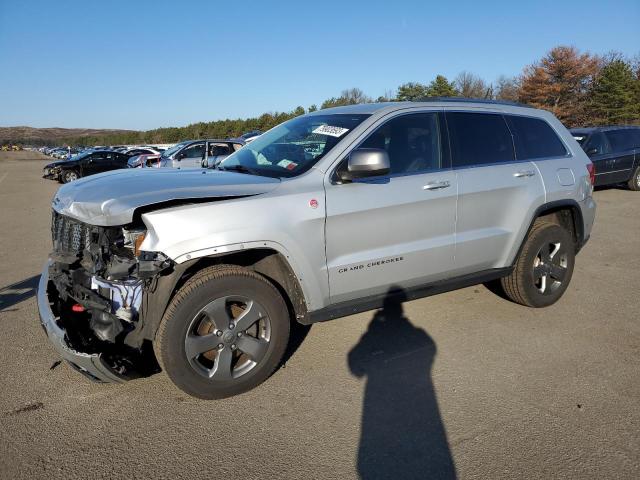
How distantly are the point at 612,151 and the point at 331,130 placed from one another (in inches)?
469

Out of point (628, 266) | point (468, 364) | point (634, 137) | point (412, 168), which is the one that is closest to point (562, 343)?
point (468, 364)

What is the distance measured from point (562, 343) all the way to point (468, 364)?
3.12 ft

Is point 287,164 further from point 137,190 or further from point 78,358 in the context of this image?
point 78,358

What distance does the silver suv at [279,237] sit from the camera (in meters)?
2.84

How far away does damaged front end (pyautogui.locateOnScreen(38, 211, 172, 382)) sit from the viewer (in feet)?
9.12

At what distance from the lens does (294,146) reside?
12.4 feet

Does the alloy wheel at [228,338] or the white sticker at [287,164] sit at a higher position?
the white sticker at [287,164]

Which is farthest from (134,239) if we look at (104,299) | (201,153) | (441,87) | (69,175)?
(441,87)

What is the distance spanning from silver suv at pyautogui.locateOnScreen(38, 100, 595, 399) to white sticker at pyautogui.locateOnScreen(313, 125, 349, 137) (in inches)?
0.4

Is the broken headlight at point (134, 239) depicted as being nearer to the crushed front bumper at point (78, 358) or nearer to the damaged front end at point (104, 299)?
the damaged front end at point (104, 299)

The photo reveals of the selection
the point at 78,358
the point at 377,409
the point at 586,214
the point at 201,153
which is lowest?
the point at 377,409

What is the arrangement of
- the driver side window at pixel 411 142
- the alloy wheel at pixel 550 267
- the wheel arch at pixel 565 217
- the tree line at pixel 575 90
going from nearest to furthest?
the driver side window at pixel 411 142
the wheel arch at pixel 565 217
the alloy wheel at pixel 550 267
the tree line at pixel 575 90

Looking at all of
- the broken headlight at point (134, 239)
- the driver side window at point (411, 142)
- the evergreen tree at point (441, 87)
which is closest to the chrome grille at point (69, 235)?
the broken headlight at point (134, 239)

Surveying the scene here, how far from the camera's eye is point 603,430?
8.99 ft
